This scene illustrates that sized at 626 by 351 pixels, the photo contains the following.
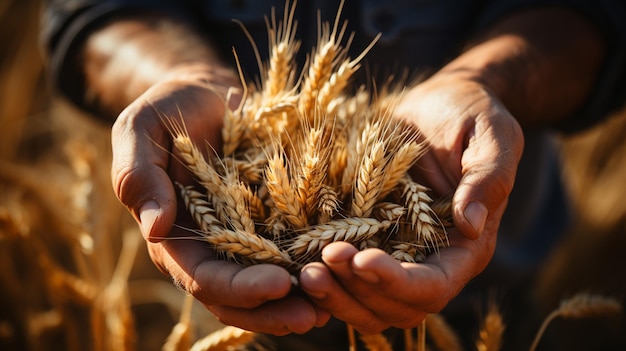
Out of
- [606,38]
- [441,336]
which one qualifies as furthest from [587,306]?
[606,38]

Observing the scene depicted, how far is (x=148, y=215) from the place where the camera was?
1019 millimetres

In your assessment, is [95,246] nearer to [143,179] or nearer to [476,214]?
[143,179]

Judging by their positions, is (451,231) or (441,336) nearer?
(451,231)

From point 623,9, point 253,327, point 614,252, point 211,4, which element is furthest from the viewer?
point 614,252

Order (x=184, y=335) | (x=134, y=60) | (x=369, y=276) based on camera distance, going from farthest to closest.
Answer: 1. (x=134, y=60)
2. (x=184, y=335)
3. (x=369, y=276)

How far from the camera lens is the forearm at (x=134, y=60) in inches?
62.6

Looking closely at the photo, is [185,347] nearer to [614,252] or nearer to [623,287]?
[623,287]

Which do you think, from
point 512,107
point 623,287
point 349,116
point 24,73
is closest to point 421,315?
point 349,116

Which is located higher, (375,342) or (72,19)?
(72,19)

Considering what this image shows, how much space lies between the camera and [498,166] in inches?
41.7

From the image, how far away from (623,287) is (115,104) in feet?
7.95

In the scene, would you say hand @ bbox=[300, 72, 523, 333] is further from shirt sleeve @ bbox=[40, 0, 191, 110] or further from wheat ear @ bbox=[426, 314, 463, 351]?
shirt sleeve @ bbox=[40, 0, 191, 110]

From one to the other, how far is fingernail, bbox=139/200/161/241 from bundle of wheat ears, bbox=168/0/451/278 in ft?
0.34

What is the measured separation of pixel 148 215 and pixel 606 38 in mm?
1676
